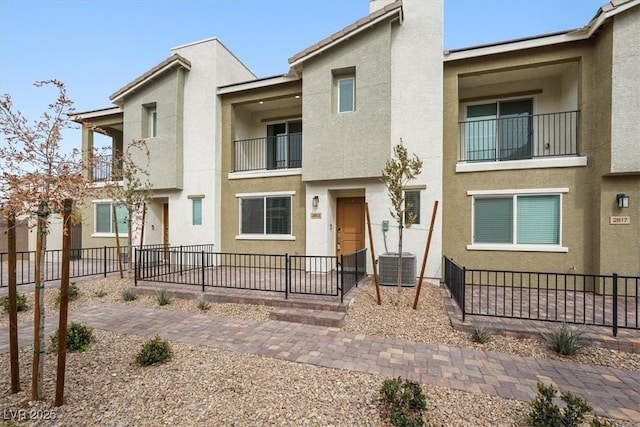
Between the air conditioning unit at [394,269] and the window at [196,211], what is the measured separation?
7416 millimetres

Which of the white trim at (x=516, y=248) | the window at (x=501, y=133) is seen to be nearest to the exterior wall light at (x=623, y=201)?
the white trim at (x=516, y=248)

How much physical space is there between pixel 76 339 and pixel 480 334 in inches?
267

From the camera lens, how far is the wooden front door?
33.2 ft

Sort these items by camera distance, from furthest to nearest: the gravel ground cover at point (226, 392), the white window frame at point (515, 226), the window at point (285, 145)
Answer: the window at point (285, 145), the white window frame at point (515, 226), the gravel ground cover at point (226, 392)

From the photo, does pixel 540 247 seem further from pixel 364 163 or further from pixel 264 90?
pixel 264 90

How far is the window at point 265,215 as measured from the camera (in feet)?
34.9

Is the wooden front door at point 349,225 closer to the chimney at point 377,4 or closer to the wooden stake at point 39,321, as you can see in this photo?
the chimney at point 377,4

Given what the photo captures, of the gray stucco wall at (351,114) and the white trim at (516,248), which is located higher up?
the gray stucco wall at (351,114)

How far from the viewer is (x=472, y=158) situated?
9609 millimetres

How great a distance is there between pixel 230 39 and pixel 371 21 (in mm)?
6638

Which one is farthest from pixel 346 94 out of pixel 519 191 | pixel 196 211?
pixel 196 211

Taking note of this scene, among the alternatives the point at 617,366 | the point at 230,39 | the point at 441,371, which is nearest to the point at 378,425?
the point at 441,371

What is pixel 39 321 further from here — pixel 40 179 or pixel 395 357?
pixel 395 357

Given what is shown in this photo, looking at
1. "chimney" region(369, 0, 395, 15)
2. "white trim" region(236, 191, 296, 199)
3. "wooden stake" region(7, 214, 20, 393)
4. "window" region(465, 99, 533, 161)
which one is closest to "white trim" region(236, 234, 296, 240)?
"white trim" region(236, 191, 296, 199)
